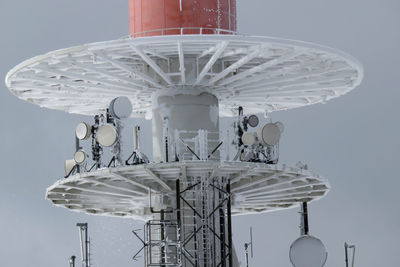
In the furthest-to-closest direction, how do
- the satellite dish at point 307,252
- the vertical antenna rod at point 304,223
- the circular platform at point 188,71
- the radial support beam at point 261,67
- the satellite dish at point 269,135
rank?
the vertical antenna rod at point 304,223
the satellite dish at point 307,252
the satellite dish at point 269,135
the radial support beam at point 261,67
the circular platform at point 188,71

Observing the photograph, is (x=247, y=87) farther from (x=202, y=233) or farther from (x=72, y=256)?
(x=72, y=256)

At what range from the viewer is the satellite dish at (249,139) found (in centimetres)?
5406

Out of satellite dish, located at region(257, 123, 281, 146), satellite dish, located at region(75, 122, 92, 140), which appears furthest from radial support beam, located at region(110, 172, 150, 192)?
satellite dish, located at region(257, 123, 281, 146)

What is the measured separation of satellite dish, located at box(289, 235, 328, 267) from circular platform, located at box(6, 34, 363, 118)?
23.6 ft

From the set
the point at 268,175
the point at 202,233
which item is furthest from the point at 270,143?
the point at 202,233

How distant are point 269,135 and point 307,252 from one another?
5.79 metres

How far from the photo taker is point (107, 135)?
2032 inches

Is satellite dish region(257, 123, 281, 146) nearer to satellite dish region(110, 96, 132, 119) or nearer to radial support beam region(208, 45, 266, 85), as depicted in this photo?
radial support beam region(208, 45, 266, 85)

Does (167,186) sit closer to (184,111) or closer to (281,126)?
(184,111)

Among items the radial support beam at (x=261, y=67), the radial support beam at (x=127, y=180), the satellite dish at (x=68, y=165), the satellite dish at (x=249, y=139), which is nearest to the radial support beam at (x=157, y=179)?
the radial support beam at (x=127, y=180)

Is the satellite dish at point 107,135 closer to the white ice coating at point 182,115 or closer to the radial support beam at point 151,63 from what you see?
the white ice coating at point 182,115

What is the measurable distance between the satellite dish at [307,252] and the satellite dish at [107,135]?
1003cm

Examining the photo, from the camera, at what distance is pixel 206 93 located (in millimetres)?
52938

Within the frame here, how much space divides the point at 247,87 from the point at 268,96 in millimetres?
3223
